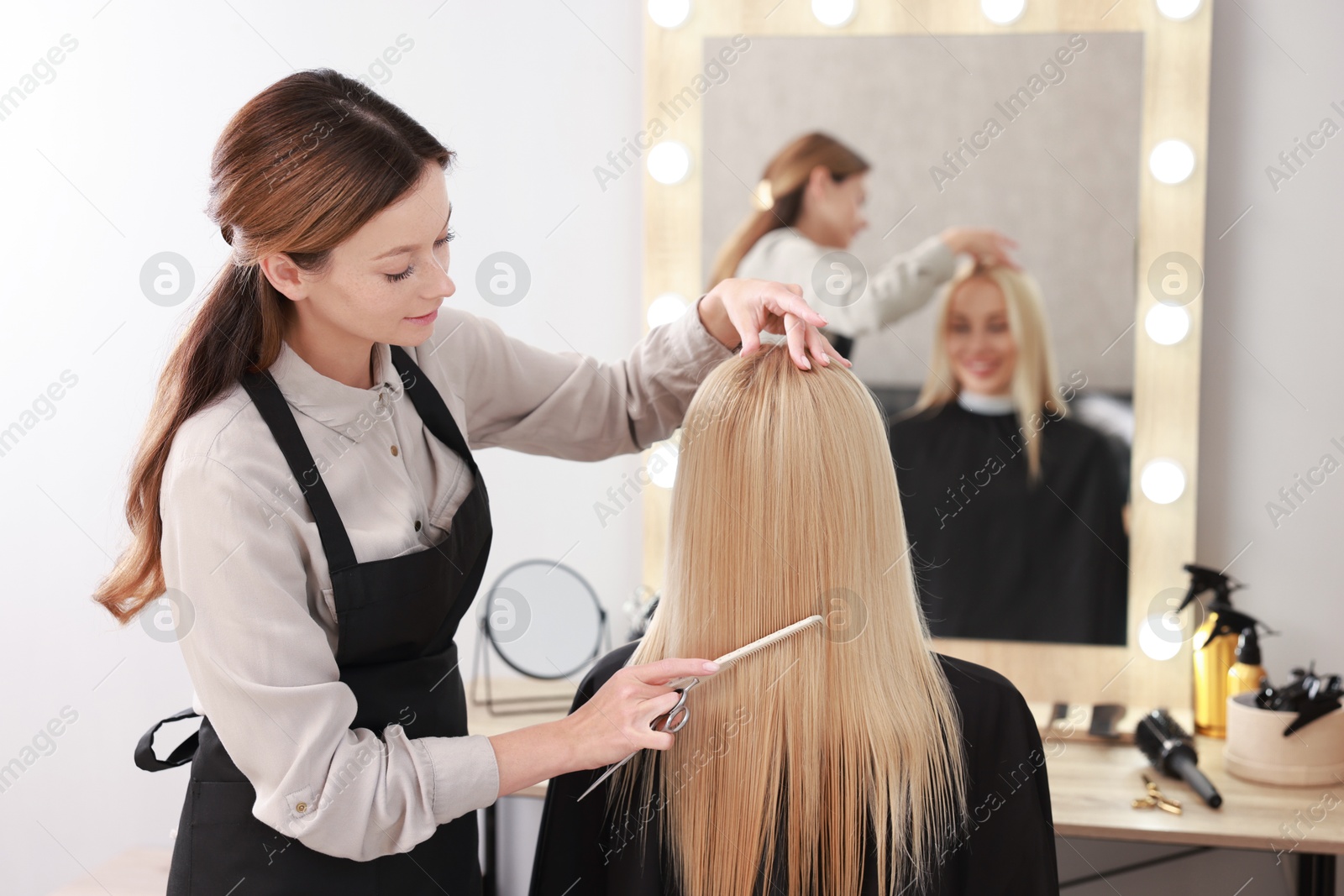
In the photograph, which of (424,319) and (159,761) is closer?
(424,319)

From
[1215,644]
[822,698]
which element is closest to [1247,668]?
[1215,644]

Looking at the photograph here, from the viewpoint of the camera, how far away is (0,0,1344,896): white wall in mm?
1600

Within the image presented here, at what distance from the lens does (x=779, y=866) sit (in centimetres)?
99

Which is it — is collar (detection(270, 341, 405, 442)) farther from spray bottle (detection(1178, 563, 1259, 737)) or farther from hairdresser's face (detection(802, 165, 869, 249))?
spray bottle (detection(1178, 563, 1259, 737))

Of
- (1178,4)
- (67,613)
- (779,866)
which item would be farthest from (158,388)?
(1178,4)

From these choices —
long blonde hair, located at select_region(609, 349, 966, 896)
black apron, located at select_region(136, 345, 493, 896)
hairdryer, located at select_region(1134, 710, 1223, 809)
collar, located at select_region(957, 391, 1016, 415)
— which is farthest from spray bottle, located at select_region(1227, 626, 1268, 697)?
black apron, located at select_region(136, 345, 493, 896)

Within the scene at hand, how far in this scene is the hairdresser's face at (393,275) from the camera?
3.05 feet

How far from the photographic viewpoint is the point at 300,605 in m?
0.94

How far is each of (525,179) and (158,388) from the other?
0.93 m

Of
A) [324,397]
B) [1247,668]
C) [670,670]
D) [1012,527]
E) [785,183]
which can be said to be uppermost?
[785,183]

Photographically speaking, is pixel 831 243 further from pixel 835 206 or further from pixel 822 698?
pixel 822 698

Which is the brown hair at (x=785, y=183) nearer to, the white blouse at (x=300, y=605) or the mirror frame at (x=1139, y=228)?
the mirror frame at (x=1139, y=228)

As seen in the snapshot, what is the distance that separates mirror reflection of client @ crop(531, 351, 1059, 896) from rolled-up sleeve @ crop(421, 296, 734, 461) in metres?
0.25

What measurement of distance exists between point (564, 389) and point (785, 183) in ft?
2.14
